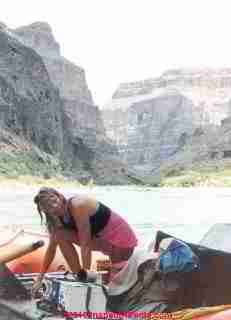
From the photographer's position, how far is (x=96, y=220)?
7.76m

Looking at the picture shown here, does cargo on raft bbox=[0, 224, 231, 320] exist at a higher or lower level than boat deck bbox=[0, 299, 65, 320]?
lower

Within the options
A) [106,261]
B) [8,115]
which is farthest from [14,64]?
[106,261]

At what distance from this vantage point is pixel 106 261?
10.3 meters

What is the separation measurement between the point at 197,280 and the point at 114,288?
100cm

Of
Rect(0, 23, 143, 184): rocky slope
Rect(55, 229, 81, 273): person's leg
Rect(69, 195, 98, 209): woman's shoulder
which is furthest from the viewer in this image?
Rect(0, 23, 143, 184): rocky slope

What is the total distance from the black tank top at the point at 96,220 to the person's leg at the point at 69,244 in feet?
0.34

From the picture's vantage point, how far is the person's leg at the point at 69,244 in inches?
302

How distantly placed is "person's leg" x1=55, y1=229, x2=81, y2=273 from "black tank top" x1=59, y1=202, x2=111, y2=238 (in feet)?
0.34

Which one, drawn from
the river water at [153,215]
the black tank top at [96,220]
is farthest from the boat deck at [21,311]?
the river water at [153,215]

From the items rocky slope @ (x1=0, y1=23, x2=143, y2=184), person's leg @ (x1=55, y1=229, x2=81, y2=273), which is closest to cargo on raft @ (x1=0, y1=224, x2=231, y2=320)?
person's leg @ (x1=55, y1=229, x2=81, y2=273)

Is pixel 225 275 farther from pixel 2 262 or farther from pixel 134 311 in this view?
pixel 2 262

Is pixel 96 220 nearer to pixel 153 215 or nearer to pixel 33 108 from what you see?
pixel 153 215

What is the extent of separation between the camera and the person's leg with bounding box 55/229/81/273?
7.67 m

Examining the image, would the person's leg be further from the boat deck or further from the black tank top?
the boat deck
